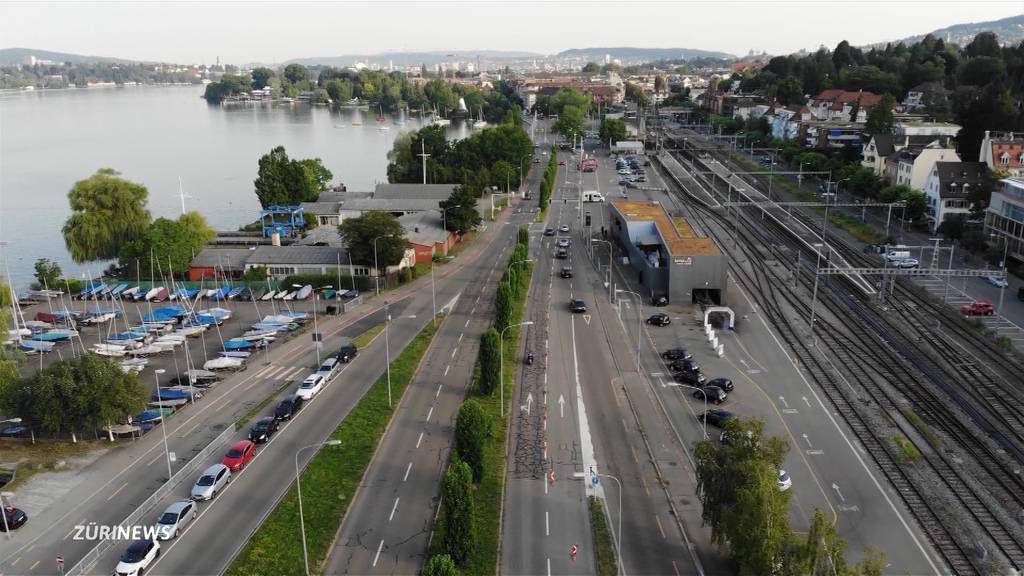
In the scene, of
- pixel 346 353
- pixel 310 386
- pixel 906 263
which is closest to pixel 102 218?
pixel 346 353

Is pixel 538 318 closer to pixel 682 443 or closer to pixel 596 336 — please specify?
pixel 596 336

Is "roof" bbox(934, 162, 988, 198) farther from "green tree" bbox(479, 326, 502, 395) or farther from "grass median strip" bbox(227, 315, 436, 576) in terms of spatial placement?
"grass median strip" bbox(227, 315, 436, 576)

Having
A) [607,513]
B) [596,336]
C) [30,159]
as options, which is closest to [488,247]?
[596,336]

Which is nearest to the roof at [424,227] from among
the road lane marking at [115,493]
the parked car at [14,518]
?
the road lane marking at [115,493]

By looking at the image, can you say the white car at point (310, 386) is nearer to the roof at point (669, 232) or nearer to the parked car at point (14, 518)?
the parked car at point (14, 518)

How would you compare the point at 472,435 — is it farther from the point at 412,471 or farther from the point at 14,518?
the point at 14,518

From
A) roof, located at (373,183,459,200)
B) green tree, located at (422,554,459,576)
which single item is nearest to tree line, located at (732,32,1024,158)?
roof, located at (373,183,459,200)
